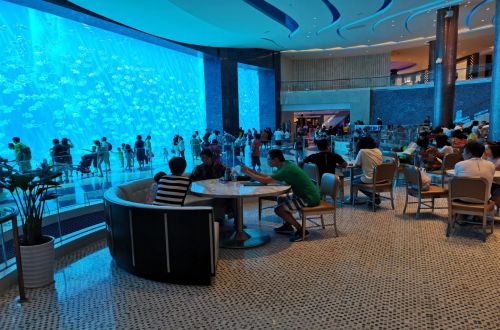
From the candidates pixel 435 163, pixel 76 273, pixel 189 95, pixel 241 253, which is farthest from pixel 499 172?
pixel 189 95

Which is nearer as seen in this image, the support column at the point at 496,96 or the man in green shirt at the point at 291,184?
the man in green shirt at the point at 291,184

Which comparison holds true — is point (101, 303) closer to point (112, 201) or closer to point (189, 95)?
point (112, 201)

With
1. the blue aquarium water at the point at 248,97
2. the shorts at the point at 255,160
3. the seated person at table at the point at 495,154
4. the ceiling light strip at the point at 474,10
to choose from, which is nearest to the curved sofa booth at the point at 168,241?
the seated person at table at the point at 495,154

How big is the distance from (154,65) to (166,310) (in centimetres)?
2307

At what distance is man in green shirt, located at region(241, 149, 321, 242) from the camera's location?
417 centimetres

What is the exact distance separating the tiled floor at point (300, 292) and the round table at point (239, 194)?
199 mm

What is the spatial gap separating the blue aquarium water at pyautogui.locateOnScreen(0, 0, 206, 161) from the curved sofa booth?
16461mm

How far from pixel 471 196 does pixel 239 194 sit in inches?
105

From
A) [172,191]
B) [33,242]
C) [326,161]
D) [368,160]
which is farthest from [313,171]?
[33,242]

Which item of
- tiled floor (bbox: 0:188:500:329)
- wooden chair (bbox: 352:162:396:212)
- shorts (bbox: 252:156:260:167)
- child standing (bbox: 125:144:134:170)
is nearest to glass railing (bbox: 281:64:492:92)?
shorts (bbox: 252:156:260:167)

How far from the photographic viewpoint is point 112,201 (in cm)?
344

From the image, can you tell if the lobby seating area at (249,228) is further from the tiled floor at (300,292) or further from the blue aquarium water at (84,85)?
the blue aquarium water at (84,85)

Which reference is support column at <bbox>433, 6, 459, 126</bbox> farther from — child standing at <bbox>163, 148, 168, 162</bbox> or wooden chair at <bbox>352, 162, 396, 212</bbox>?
child standing at <bbox>163, 148, 168, 162</bbox>

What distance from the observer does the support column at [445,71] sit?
50.8 ft
